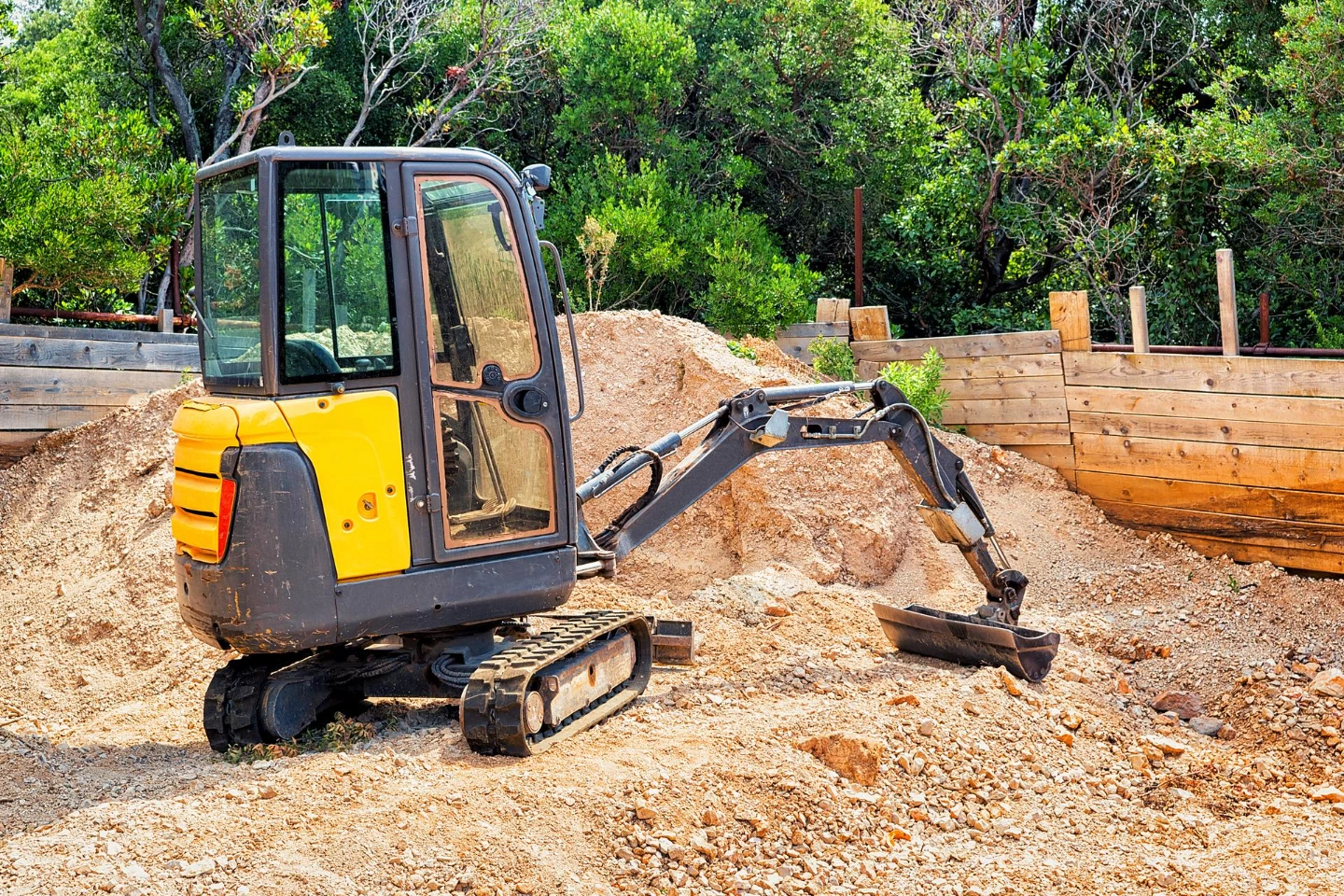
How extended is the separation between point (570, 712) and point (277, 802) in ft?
3.93

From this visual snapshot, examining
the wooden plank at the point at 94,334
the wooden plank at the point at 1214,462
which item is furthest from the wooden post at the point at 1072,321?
the wooden plank at the point at 94,334

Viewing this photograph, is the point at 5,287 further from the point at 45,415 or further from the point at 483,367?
the point at 483,367

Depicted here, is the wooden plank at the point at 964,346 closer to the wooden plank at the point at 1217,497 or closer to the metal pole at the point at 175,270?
the wooden plank at the point at 1217,497

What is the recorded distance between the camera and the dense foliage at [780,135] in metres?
9.95

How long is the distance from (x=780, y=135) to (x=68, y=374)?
748cm

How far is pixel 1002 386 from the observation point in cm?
891

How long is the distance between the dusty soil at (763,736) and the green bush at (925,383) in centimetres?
42

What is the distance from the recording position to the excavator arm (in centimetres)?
528

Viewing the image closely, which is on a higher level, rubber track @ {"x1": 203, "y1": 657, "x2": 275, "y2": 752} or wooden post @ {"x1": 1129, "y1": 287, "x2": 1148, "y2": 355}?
wooden post @ {"x1": 1129, "y1": 287, "x2": 1148, "y2": 355}

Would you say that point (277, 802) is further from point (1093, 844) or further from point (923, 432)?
point (923, 432)

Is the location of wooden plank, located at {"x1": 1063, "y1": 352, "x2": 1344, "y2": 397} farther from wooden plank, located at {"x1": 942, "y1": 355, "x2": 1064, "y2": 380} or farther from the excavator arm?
the excavator arm

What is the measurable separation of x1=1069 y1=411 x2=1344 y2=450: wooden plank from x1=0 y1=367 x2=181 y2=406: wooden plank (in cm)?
711

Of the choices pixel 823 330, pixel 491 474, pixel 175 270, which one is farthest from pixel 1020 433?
pixel 175 270

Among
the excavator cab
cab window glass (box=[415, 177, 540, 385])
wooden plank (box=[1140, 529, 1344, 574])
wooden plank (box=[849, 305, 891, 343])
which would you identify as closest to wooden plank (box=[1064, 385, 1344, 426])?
wooden plank (box=[1140, 529, 1344, 574])
